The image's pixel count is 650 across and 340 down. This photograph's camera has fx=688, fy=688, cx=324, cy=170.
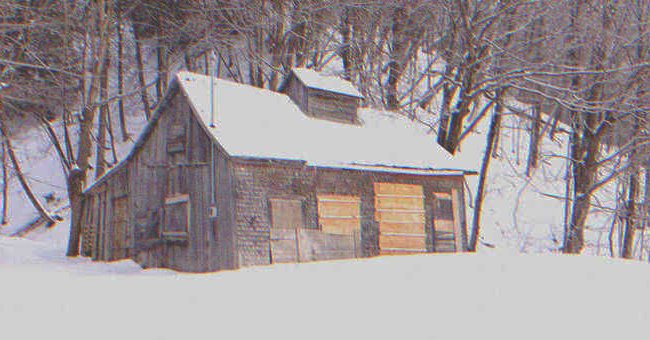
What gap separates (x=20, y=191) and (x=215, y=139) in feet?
73.0

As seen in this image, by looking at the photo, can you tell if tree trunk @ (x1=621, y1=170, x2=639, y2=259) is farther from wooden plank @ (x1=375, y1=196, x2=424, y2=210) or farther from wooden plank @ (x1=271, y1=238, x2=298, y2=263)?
wooden plank @ (x1=271, y1=238, x2=298, y2=263)

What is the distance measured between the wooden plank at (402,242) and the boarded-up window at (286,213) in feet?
10.3

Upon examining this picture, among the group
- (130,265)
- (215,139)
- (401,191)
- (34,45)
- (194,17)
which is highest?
(194,17)

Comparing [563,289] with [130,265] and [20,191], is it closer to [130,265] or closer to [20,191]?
[130,265]

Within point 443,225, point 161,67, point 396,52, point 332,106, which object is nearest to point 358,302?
point 443,225

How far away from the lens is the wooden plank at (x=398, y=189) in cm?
2150

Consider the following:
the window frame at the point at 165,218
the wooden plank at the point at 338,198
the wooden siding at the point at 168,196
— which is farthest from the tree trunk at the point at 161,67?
the wooden plank at the point at 338,198

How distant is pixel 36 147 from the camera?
39625mm

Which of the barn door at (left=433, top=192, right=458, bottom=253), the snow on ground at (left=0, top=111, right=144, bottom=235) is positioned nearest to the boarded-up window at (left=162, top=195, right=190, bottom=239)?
the barn door at (left=433, top=192, right=458, bottom=253)

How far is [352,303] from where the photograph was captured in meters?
10.3

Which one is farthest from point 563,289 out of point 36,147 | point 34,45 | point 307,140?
point 36,147

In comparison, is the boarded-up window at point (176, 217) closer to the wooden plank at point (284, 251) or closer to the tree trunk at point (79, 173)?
the wooden plank at point (284, 251)

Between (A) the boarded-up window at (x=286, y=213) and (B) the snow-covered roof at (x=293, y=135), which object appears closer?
(A) the boarded-up window at (x=286, y=213)

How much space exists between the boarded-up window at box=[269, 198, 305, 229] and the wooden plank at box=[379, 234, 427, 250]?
315 cm
